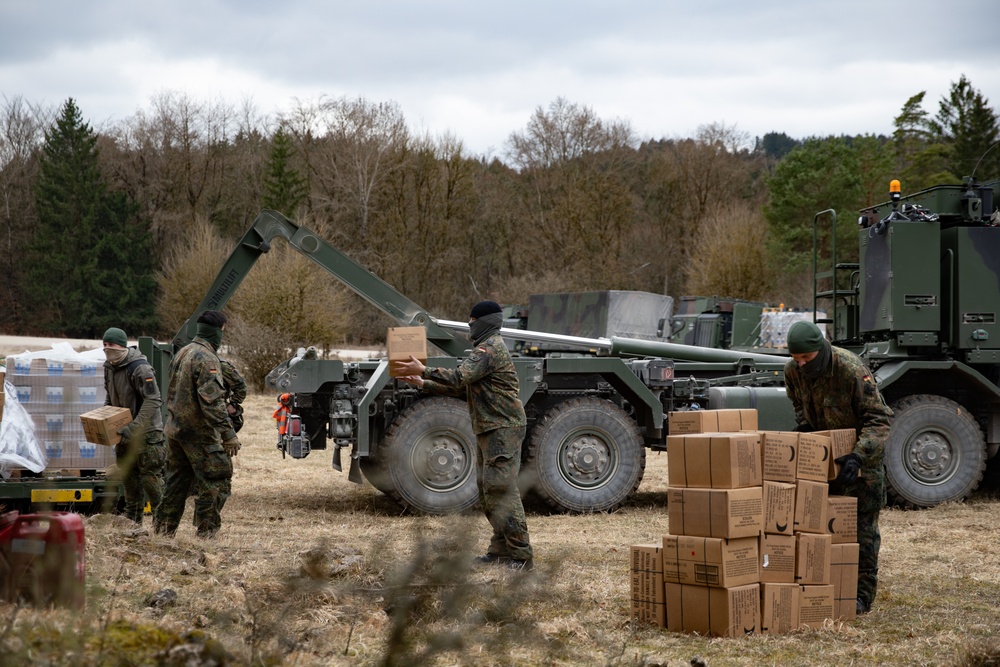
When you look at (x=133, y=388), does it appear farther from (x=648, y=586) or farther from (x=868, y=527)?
(x=868, y=527)

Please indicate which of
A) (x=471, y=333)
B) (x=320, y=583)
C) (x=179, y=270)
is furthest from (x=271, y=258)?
(x=320, y=583)

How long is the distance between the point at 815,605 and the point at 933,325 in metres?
5.65

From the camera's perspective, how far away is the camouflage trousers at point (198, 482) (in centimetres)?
753

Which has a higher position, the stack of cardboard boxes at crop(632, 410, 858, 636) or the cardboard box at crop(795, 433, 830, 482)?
the cardboard box at crop(795, 433, 830, 482)

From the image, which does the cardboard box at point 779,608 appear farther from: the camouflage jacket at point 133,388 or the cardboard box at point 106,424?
the camouflage jacket at point 133,388

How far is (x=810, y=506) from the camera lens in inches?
226

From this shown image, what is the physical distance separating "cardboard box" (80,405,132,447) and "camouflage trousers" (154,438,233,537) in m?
0.38

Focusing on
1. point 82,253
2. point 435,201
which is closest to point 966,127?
point 435,201

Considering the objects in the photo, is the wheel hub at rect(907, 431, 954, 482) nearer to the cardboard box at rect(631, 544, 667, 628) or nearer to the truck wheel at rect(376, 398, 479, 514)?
the truck wheel at rect(376, 398, 479, 514)

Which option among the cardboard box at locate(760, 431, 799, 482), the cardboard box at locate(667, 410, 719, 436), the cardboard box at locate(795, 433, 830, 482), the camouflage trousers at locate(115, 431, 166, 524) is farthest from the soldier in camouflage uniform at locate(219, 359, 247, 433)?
the cardboard box at locate(795, 433, 830, 482)

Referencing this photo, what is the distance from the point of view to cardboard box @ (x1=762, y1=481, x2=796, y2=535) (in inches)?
219

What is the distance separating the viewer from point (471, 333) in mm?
7293

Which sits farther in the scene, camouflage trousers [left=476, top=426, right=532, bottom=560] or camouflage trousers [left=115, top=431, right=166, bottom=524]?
camouflage trousers [left=115, top=431, right=166, bottom=524]

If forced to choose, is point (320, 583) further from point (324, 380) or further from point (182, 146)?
point (182, 146)
